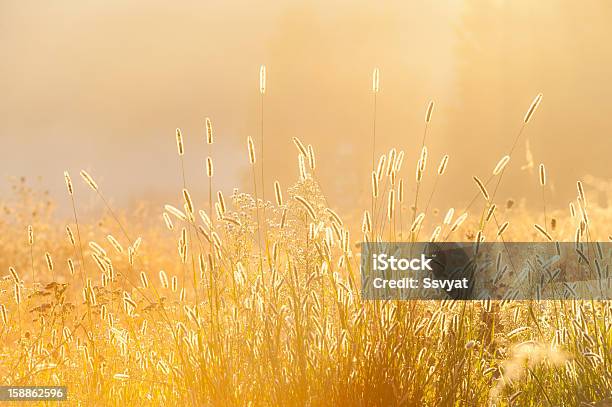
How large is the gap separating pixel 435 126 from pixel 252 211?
2422 cm

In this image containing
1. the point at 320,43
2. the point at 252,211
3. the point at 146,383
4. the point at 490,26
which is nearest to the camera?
the point at 252,211

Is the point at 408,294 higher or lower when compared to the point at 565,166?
lower

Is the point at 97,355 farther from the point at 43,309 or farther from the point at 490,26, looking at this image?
the point at 490,26

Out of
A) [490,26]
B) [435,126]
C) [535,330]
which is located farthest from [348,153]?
[535,330]

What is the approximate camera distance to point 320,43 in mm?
26734

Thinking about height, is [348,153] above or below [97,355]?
above

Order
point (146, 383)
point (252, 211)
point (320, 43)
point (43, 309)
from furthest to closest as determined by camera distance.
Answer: point (320, 43)
point (43, 309)
point (146, 383)
point (252, 211)

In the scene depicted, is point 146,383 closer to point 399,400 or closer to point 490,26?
point 399,400

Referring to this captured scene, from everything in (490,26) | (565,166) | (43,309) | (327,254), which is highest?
(490,26)

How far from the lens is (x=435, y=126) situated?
2700 cm


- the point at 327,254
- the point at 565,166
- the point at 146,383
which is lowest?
the point at 146,383

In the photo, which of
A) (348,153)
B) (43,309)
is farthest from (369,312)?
(348,153)

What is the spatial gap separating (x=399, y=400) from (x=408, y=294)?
1.50 ft

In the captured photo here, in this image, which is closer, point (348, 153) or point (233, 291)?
point (233, 291)
